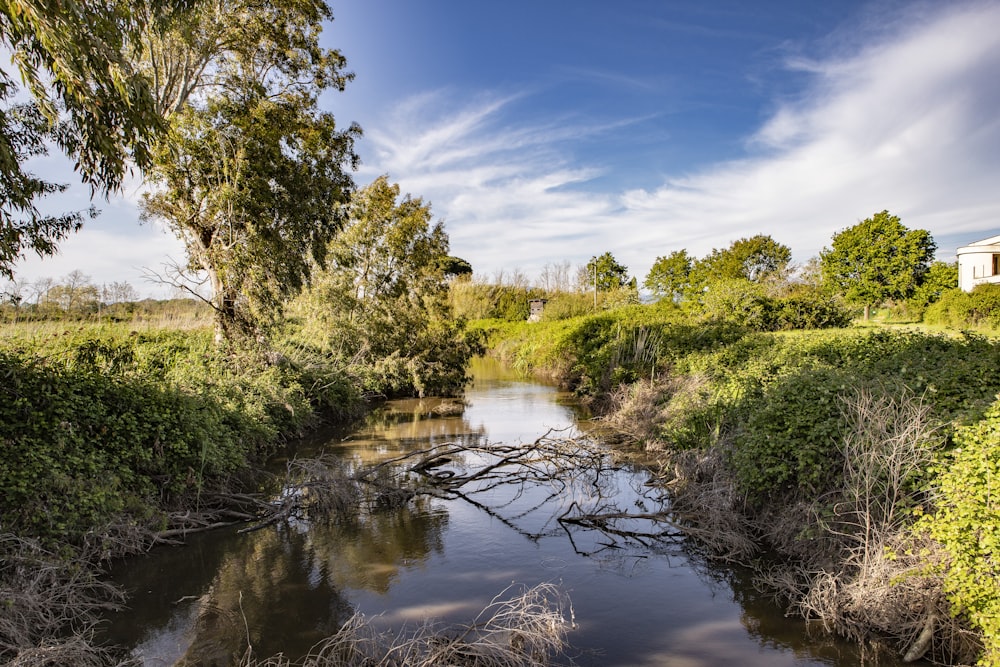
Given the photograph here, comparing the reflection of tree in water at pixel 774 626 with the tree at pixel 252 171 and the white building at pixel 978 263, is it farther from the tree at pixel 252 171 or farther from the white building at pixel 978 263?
the white building at pixel 978 263

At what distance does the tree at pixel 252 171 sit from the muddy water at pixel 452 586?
345 inches

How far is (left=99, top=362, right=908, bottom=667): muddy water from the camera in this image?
5805 mm

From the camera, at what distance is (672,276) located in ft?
167

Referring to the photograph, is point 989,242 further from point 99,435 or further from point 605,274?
point 99,435

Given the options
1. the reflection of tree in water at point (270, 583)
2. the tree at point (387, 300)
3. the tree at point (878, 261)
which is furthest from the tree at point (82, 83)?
the tree at point (878, 261)

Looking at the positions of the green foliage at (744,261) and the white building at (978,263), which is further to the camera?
the green foliage at (744,261)

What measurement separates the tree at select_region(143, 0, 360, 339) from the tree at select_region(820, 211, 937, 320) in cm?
3972

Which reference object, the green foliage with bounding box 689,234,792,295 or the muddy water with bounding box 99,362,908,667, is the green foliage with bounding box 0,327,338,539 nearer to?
the muddy water with bounding box 99,362,908,667

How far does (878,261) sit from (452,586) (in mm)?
45290

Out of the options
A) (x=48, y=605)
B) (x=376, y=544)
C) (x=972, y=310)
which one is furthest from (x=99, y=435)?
(x=972, y=310)

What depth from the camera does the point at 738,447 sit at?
881 cm

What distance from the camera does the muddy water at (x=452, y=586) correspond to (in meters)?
5.80

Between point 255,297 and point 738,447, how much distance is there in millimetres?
12776

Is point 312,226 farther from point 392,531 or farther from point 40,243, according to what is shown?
point 392,531
